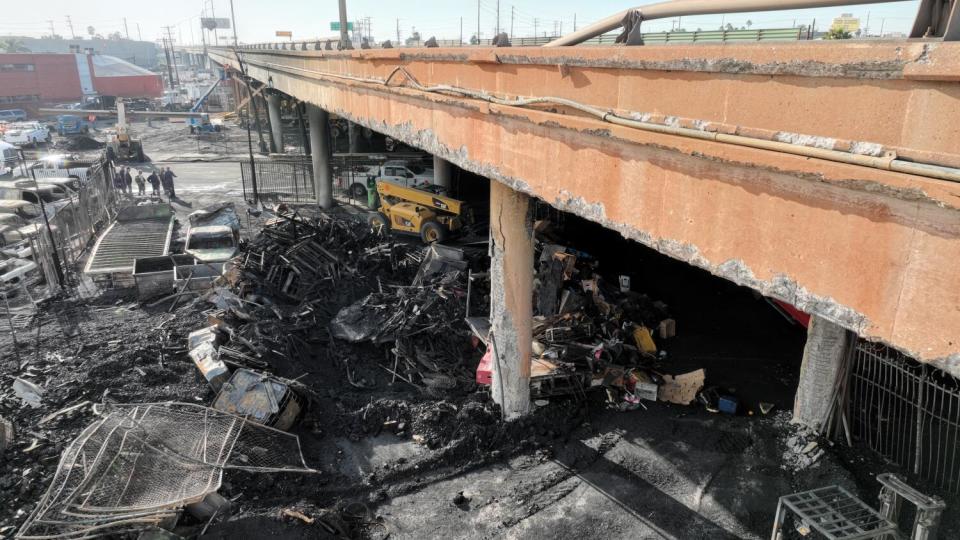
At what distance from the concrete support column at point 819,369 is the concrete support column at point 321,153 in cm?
2183

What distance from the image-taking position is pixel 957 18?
2748 millimetres

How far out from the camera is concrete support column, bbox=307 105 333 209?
25719mm

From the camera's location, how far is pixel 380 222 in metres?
21.9

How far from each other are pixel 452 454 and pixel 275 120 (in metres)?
34.5

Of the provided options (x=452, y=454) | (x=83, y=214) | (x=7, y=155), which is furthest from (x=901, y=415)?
(x=7, y=155)

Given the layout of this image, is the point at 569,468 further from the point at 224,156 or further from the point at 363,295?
the point at 224,156

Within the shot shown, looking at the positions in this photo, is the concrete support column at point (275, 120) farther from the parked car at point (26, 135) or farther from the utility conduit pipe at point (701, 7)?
the utility conduit pipe at point (701, 7)

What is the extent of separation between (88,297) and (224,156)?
27.1 m

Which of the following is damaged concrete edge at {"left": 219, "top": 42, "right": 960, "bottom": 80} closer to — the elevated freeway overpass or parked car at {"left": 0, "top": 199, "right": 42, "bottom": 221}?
the elevated freeway overpass

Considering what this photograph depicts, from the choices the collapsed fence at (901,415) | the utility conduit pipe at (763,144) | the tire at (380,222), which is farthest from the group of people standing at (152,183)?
the collapsed fence at (901,415)

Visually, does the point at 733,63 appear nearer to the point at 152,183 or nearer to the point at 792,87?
the point at 792,87

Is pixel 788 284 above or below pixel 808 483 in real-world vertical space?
above

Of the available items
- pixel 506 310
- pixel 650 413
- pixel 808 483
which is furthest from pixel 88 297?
pixel 808 483

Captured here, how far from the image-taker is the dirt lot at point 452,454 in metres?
8.44
